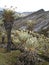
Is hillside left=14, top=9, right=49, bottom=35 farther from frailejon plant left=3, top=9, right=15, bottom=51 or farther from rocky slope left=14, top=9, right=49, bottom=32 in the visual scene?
frailejon plant left=3, top=9, right=15, bottom=51

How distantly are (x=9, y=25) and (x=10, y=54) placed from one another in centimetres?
253

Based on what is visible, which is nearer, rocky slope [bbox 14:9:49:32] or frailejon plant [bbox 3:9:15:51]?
frailejon plant [bbox 3:9:15:51]

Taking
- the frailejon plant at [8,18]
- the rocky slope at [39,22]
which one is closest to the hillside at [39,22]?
the rocky slope at [39,22]

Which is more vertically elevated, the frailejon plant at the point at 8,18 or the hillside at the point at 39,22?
the hillside at the point at 39,22

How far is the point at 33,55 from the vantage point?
14586mm

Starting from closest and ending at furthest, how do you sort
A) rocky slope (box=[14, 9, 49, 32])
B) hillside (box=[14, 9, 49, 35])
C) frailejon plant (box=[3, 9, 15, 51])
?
1. frailejon plant (box=[3, 9, 15, 51])
2. rocky slope (box=[14, 9, 49, 32])
3. hillside (box=[14, 9, 49, 35])

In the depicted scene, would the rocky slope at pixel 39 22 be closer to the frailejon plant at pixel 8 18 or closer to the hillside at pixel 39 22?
the hillside at pixel 39 22

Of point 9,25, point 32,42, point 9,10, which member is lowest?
point 32,42

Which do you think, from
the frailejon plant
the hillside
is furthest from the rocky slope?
the frailejon plant

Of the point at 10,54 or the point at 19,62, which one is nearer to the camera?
the point at 19,62

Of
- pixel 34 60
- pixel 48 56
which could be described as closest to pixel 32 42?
pixel 48 56

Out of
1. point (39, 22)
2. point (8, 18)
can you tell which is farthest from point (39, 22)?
point (8, 18)

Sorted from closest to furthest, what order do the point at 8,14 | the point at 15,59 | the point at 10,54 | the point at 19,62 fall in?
the point at 19,62, the point at 15,59, the point at 10,54, the point at 8,14

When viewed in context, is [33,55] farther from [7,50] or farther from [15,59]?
[7,50]
